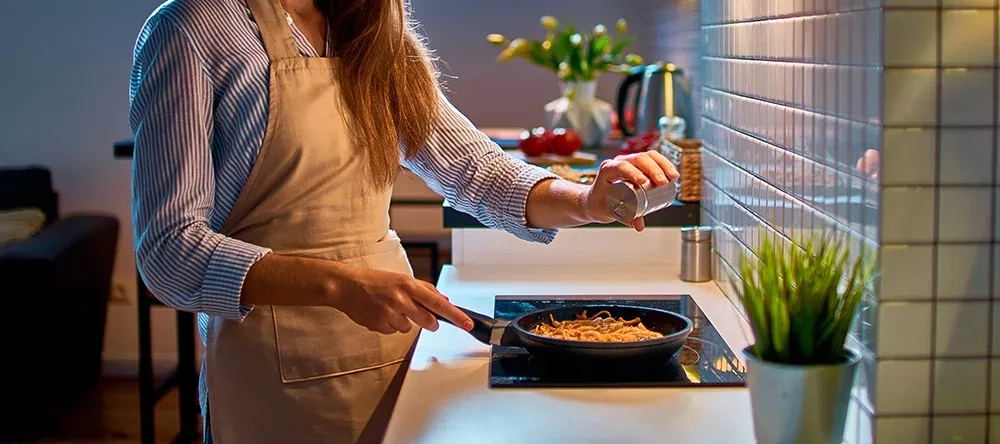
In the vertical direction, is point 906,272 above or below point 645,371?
above

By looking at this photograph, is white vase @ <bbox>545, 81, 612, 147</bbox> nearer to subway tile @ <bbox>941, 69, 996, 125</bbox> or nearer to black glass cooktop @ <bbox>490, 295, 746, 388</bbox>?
black glass cooktop @ <bbox>490, 295, 746, 388</bbox>

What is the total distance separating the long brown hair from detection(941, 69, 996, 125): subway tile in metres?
0.76

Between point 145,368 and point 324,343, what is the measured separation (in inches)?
74.1

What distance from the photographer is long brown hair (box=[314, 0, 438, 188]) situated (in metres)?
1.54


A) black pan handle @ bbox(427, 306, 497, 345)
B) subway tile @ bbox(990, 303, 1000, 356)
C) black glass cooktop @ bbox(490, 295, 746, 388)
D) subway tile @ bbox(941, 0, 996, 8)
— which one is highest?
subway tile @ bbox(941, 0, 996, 8)

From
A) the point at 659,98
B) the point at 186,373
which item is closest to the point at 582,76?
the point at 659,98

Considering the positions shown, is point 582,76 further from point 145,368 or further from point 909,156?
point 909,156

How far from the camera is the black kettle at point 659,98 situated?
2668 mm

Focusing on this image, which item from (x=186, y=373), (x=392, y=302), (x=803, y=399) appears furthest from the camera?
(x=186, y=373)

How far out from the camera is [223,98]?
1406 millimetres

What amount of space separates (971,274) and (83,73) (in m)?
3.98

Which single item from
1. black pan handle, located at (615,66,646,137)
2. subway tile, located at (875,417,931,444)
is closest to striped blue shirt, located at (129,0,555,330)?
subway tile, located at (875,417,931,444)

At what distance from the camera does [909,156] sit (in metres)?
1.05

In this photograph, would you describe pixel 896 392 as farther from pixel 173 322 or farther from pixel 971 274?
pixel 173 322
